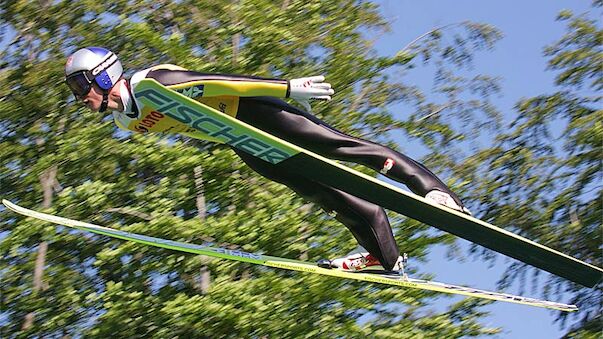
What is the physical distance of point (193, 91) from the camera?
6.21 meters

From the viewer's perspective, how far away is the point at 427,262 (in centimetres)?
1399

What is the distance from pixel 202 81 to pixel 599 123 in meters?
12.0

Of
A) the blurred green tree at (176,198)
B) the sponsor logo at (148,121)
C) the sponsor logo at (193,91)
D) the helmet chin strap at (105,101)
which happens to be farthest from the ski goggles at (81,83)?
the blurred green tree at (176,198)

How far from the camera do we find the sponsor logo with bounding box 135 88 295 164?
603cm

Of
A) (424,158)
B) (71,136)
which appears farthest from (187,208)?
(424,158)

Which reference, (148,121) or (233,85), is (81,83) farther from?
(233,85)

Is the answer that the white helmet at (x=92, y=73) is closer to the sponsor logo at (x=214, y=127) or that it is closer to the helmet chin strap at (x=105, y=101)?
the helmet chin strap at (x=105, y=101)

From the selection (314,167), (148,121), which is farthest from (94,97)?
(314,167)

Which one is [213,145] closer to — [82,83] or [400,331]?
[400,331]

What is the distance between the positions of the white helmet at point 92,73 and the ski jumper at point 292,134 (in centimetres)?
12

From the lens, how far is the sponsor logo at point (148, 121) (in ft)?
20.9

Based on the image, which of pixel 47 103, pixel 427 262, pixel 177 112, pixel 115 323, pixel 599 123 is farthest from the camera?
pixel 599 123

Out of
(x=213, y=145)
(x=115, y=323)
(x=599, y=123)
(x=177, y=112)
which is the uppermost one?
(x=177, y=112)

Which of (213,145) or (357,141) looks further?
(213,145)
